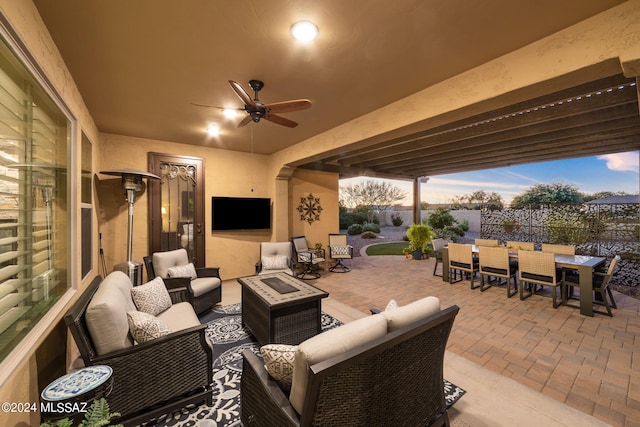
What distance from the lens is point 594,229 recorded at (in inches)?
217

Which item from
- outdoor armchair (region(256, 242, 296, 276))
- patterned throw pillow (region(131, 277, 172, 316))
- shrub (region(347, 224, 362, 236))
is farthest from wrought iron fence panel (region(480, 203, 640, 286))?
patterned throw pillow (region(131, 277, 172, 316))

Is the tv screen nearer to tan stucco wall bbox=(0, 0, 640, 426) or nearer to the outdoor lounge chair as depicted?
the outdoor lounge chair

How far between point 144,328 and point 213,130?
10.6ft

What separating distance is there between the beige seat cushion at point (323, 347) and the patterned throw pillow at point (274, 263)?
3.35m

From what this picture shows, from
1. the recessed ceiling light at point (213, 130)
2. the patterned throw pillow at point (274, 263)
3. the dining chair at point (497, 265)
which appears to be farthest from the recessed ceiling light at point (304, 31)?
the dining chair at point (497, 265)

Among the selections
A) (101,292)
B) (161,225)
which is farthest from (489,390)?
(161,225)

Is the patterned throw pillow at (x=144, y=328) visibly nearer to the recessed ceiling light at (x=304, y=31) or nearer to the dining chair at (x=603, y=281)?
the recessed ceiling light at (x=304, y=31)

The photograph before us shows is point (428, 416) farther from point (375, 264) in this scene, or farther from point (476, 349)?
point (375, 264)

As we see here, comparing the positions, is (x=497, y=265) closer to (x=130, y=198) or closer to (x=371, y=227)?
(x=130, y=198)

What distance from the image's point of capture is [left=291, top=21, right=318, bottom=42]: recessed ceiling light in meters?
1.77

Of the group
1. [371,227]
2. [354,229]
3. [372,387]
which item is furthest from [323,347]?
[371,227]

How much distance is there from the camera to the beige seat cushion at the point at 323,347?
3.53 ft

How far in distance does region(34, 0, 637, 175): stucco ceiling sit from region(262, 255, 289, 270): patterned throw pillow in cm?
263

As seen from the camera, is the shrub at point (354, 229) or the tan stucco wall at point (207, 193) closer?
the tan stucco wall at point (207, 193)
